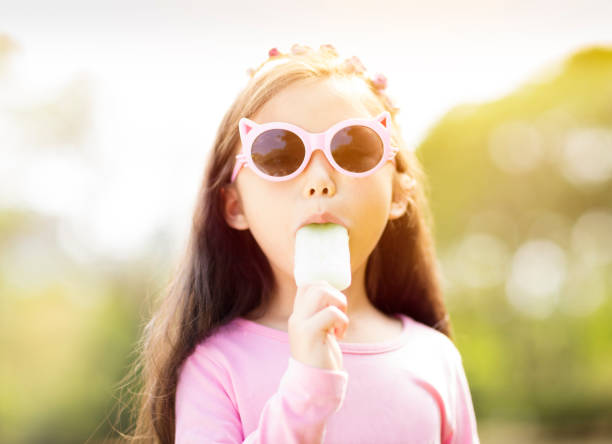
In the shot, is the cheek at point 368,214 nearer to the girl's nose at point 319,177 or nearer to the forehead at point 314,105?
the girl's nose at point 319,177

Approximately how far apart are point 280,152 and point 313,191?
161 mm

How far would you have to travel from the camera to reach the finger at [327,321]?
4.95 feet

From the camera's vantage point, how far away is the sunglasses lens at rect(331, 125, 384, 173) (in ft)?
6.00

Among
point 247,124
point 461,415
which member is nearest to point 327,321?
point 247,124

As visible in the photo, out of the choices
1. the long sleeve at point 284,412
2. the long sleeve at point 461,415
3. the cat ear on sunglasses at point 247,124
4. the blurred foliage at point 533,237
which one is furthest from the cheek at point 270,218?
the blurred foliage at point 533,237

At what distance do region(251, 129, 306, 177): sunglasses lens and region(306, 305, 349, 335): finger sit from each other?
1.66 ft

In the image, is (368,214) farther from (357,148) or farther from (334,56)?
(334,56)

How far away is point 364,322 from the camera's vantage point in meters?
2.13

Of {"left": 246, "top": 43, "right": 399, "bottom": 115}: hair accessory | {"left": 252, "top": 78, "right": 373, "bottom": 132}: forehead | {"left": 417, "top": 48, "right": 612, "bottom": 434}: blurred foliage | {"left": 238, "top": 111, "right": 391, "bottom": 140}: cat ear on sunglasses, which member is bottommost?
{"left": 417, "top": 48, "right": 612, "bottom": 434}: blurred foliage

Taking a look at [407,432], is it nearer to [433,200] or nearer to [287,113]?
[287,113]

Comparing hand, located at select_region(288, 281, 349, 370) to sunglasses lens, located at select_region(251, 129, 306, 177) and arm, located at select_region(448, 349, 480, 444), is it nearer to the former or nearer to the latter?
sunglasses lens, located at select_region(251, 129, 306, 177)

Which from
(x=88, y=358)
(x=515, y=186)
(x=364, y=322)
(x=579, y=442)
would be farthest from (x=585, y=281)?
(x=364, y=322)

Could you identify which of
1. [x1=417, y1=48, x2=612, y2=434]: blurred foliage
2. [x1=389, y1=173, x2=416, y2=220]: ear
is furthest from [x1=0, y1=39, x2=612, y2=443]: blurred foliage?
[x1=389, y1=173, x2=416, y2=220]: ear

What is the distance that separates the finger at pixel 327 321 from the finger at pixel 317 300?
0.03 meters
